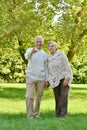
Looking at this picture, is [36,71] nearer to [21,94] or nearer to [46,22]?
[46,22]

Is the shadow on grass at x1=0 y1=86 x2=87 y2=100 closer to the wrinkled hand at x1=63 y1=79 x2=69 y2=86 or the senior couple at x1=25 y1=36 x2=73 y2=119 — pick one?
the senior couple at x1=25 y1=36 x2=73 y2=119

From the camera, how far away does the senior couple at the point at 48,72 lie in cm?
1049

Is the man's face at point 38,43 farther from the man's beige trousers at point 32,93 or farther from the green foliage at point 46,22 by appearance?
the green foliage at point 46,22

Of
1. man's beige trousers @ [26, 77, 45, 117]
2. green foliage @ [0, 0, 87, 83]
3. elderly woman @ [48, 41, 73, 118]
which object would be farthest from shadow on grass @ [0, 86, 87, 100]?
elderly woman @ [48, 41, 73, 118]

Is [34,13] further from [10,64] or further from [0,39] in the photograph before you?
[10,64]

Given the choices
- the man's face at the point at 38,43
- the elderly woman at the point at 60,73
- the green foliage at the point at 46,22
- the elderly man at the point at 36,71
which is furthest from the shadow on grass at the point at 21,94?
the man's face at the point at 38,43

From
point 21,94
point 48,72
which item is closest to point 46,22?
point 21,94

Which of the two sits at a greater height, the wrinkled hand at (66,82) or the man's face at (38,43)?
the man's face at (38,43)

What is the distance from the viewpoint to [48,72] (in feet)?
35.1

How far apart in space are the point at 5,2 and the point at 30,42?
3.32m

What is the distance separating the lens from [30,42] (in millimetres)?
22203

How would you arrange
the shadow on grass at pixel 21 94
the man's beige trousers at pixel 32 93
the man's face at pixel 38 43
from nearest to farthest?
the man's face at pixel 38 43, the man's beige trousers at pixel 32 93, the shadow on grass at pixel 21 94

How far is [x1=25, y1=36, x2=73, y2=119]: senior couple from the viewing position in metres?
10.5

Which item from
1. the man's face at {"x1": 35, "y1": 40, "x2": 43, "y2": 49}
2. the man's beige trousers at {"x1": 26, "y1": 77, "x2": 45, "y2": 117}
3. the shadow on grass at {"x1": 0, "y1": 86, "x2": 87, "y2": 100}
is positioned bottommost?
the shadow on grass at {"x1": 0, "y1": 86, "x2": 87, "y2": 100}
